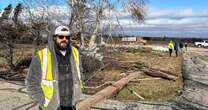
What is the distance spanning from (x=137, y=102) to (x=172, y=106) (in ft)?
3.78

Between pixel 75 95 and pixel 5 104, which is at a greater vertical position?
pixel 75 95

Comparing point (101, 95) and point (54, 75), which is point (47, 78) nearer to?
point (54, 75)

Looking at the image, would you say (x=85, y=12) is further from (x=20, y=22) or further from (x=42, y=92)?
(x=42, y=92)

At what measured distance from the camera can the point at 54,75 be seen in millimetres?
5191

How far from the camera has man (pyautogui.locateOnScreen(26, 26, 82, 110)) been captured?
17.0 feet

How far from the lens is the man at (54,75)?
519 cm

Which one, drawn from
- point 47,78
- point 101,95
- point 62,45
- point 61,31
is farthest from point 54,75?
point 101,95

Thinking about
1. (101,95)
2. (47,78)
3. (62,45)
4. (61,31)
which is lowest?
(101,95)

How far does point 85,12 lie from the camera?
20.7m

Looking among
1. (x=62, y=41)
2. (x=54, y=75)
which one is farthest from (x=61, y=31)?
(x=54, y=75)

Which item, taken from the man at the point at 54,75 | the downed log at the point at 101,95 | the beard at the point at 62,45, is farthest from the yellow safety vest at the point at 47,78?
Result: the downed log at the point at 101,95

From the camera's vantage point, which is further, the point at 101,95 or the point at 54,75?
the point at 101,95

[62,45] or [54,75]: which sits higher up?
[62,45]

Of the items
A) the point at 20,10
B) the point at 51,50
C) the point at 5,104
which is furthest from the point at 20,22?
the point at 51,50
